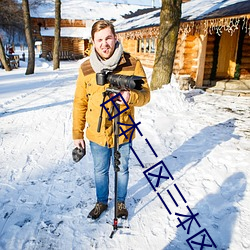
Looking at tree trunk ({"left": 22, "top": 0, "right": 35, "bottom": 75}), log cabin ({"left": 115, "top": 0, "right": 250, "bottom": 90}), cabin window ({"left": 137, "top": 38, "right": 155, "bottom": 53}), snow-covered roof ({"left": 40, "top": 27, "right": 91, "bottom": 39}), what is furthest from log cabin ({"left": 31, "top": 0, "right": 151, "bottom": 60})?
log cabin ({"left": 115, "top": 0, "right": 250, "bottom": 90})

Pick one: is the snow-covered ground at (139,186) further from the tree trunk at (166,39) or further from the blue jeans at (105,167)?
the tree trunk at (166,39)

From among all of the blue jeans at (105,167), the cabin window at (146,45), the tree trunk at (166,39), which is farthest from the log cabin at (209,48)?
the blue jeans at (105,167)

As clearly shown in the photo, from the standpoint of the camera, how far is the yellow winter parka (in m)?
1.96

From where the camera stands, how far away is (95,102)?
203 centimetres

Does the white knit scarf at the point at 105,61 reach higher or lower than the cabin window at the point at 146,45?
lower

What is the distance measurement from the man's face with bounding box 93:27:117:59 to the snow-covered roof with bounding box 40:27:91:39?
28.9 m

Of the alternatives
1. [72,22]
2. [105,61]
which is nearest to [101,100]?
[105,61]

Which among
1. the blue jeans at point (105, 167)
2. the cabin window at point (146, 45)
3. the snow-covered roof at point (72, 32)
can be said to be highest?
the snow-covered roof at point (72, 32)

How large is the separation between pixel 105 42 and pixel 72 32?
1227 inches

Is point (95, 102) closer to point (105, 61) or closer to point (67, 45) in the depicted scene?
point (105, 61)

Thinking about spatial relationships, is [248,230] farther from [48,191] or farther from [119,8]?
[119,8]

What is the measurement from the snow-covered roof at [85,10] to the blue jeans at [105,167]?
33574 mm

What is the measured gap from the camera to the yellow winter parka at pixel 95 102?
1964 millimetres

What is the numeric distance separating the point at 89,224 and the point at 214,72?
10.2 meters
